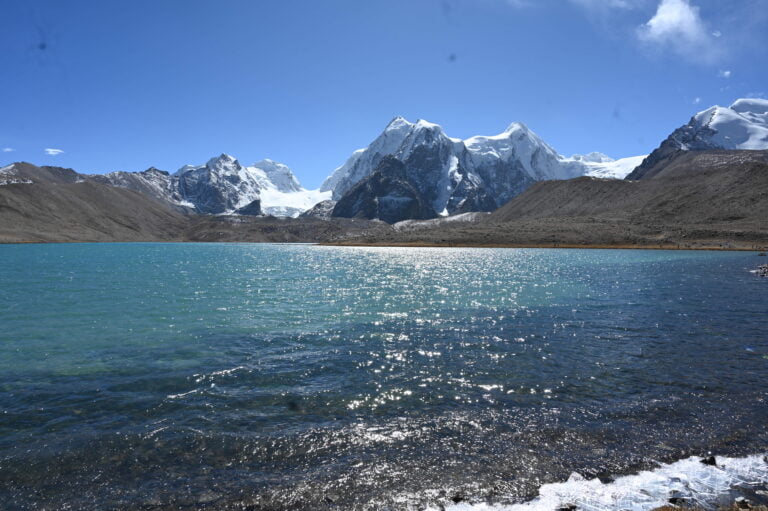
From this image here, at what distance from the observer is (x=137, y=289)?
49438mm

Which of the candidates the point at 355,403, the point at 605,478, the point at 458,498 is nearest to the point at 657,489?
the point at 605,478

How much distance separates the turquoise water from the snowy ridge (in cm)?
51

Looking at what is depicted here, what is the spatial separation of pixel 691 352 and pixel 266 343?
75.1 ft

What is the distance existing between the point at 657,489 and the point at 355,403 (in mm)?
9245

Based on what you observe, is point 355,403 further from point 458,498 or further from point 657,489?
point 657,489

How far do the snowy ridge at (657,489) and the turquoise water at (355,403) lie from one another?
507 mm

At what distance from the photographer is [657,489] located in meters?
10.1

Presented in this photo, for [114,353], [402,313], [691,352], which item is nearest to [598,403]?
[691,352]

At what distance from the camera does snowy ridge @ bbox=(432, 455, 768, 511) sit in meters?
9.56

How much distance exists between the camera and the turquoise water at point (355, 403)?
1073cm

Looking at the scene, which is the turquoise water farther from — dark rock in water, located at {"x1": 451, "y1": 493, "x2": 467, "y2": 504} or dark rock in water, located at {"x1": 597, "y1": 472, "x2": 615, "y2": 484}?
dark rock in water, located at {"x1": 597, "y1": 472, "x2": 615, "y2": 484}

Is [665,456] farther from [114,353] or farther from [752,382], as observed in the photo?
[114,353]

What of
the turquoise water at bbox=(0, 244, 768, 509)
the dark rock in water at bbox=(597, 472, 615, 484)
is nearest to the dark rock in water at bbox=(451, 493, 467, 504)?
the turquoise water at bbox=(0, 244, 768, 509)

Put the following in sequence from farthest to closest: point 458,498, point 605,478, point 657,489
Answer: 1. point 605,478
2. point 657,489
3. point 458,498
